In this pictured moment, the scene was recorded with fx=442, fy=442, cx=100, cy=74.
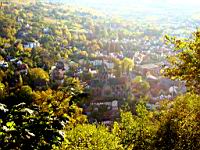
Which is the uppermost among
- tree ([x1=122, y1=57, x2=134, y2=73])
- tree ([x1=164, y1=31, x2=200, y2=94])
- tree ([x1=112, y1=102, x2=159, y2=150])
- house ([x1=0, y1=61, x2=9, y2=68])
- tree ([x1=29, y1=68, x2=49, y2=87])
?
tree ([x1=164, y1=31, x2=200, y2=94])

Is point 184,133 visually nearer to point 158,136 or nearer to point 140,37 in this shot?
point 158,136

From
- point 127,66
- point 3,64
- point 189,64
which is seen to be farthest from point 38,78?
point 189,64

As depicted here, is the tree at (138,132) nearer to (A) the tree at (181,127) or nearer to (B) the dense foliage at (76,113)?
(B) the dense foliage at (76,113)

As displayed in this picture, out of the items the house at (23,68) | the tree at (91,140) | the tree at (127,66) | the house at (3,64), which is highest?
the tree at (91,140)

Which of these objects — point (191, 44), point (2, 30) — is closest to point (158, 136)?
point (191, 44)

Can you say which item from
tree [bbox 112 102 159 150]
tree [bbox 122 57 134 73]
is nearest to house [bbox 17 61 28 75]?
tree [bbox 122 57 134 73]

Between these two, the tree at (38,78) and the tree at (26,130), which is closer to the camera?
the tree at (26,130)

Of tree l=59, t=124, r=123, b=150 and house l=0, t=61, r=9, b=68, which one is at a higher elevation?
tree l=59, t=124, r=123, b=150

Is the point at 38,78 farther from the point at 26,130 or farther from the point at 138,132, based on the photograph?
the point at 26,130

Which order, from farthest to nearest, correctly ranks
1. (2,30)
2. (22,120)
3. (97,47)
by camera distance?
(97,47) → (2,30) → (22,120)

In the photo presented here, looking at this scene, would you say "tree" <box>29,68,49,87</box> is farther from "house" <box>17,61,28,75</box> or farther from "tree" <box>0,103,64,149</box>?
"tree" <box>0,103,64,149</box>

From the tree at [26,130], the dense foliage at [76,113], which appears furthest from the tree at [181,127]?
the tree at [26,130]
